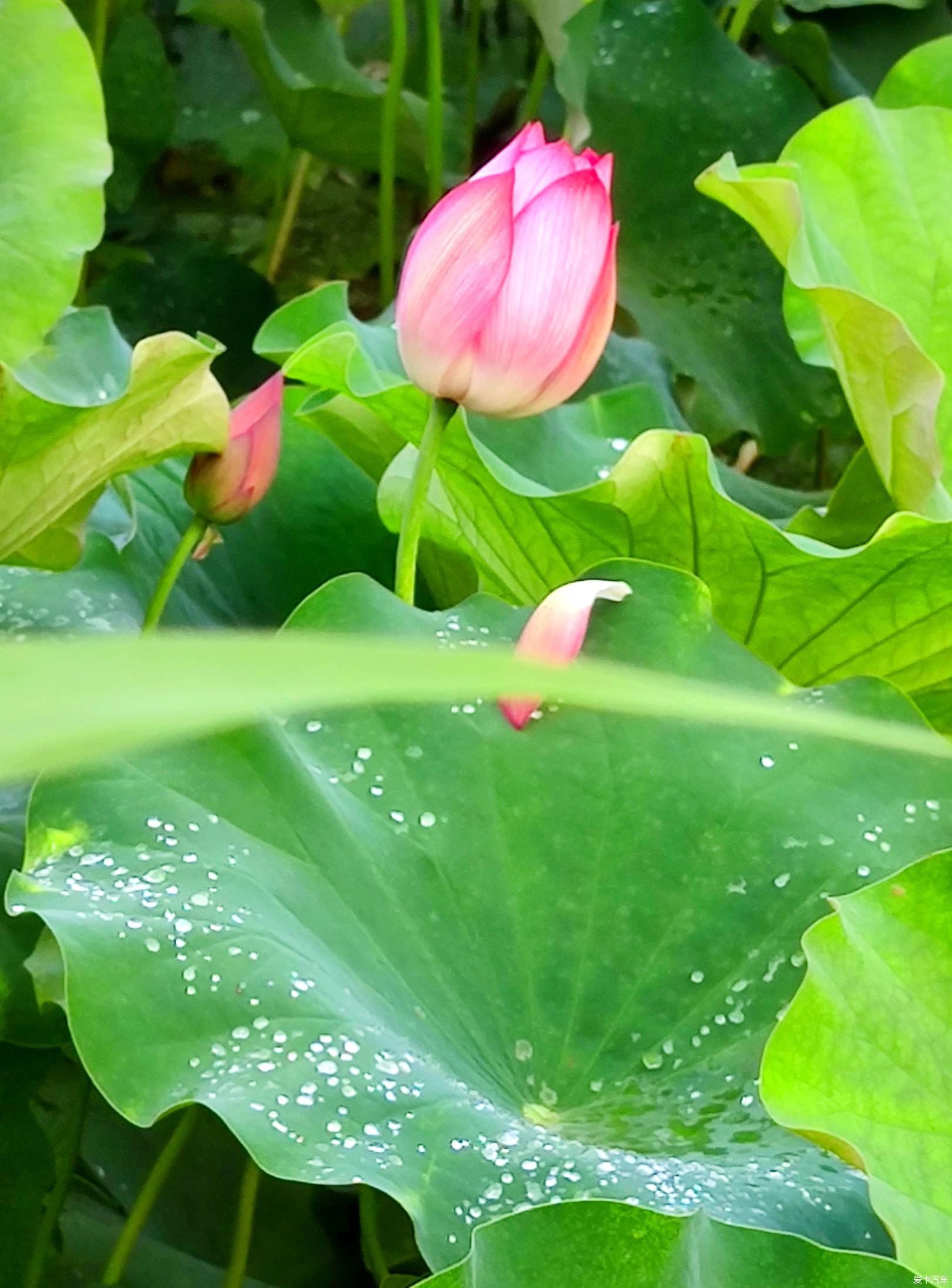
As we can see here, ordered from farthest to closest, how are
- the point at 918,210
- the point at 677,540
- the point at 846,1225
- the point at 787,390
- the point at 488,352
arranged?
the point at 787,390 < the point at 918,210 < the point at 677,540 < the point at 488,352 < the point at 846,1225

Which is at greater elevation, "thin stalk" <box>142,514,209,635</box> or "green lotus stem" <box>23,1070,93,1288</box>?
"thin stalk" <box>142,514,209,635</box>

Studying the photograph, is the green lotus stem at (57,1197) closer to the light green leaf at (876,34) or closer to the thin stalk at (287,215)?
the thin stalk at (287,215)

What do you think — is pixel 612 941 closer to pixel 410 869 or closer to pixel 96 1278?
pixel 410 869

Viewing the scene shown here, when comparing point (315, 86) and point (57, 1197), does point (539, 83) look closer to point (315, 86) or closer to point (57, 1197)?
point (315, 86)

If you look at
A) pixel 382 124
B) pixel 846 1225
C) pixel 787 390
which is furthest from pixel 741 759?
pixel 382 124

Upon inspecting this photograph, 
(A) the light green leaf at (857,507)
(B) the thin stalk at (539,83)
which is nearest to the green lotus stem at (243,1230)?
(A) the light green leaf at (857,507)

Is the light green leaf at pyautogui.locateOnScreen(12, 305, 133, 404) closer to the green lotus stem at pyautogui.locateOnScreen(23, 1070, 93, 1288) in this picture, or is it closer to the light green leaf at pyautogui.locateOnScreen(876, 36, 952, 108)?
the green lotus stem at pyautogui.locateOnScreen(23, 1070, 93, 1288)

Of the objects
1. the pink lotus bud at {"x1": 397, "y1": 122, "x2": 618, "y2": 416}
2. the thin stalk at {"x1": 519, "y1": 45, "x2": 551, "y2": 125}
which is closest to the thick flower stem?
the pink lotus bud at {"x1": 397, "y1": 122, "x2": 618, "y2": 416}
